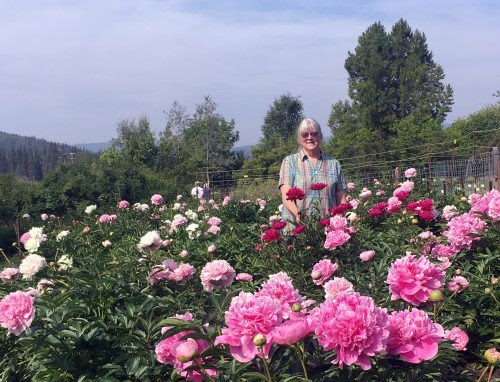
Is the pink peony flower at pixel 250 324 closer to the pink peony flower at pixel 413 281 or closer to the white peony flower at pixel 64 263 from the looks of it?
the pink peony flower at pixel 413 281

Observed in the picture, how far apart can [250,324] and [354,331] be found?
0.19 meters

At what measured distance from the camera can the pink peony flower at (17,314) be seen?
1.57 metres

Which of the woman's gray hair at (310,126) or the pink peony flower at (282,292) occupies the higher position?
the woman's gray hair at (310,126)

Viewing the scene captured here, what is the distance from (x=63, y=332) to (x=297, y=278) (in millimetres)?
1362

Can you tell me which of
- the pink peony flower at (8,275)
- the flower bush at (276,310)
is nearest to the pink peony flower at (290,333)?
the flower bush at (276,310)

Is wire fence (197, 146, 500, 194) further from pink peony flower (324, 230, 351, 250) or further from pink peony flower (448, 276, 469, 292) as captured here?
pink peony flower (448, 276, 469, 292)

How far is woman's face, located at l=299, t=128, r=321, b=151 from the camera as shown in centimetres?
369

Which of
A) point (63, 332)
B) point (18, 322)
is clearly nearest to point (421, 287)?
point (63, 332)

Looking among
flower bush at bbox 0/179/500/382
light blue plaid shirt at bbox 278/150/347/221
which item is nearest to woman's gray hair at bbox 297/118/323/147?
light blue plaid shirt at bbox 278/150/347/221

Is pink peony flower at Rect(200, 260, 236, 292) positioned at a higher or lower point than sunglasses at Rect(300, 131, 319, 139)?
lower

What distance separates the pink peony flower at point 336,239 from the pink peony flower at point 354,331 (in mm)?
1481

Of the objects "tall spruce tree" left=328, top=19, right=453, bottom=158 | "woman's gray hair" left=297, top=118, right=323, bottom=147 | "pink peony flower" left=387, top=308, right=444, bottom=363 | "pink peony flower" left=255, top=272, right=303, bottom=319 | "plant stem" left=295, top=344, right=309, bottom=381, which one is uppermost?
"tall spruce tree" left=328, top=19, right=453, bottom=158

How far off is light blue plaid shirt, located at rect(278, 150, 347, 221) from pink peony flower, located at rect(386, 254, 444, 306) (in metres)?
2.27

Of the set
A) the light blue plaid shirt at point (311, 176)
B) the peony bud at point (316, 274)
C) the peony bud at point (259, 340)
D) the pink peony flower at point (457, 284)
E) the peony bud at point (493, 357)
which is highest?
the light blue plaid shirt at point (311, 176)
